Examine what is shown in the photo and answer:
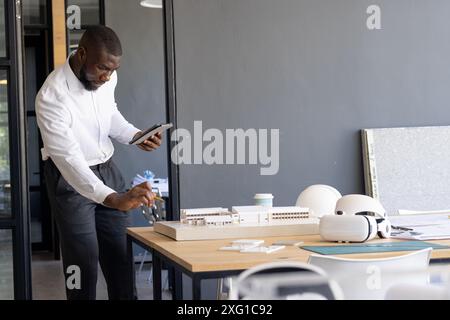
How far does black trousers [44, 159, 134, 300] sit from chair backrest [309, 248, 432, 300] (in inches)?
62.5

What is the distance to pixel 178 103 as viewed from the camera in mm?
4797

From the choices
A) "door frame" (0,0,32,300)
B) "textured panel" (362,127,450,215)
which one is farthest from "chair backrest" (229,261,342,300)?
"textured panel" (362,127,450,215)

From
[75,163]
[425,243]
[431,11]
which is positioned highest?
[431,11]

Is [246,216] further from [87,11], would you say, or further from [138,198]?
[87,11]

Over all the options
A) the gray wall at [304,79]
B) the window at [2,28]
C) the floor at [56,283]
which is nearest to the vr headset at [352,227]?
the gray wall at [304,79]

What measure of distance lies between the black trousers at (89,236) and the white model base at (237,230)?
63cm

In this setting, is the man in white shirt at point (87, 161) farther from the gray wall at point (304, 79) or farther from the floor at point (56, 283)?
the floor at point (56, 283)

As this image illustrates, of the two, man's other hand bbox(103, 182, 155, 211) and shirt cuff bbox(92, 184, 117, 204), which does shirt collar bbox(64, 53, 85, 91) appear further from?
man's other hand bbox(103, 182, 155, 211)

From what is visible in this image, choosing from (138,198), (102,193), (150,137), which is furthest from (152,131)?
(138,198)

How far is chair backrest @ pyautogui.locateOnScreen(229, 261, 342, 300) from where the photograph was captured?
1.54 m
